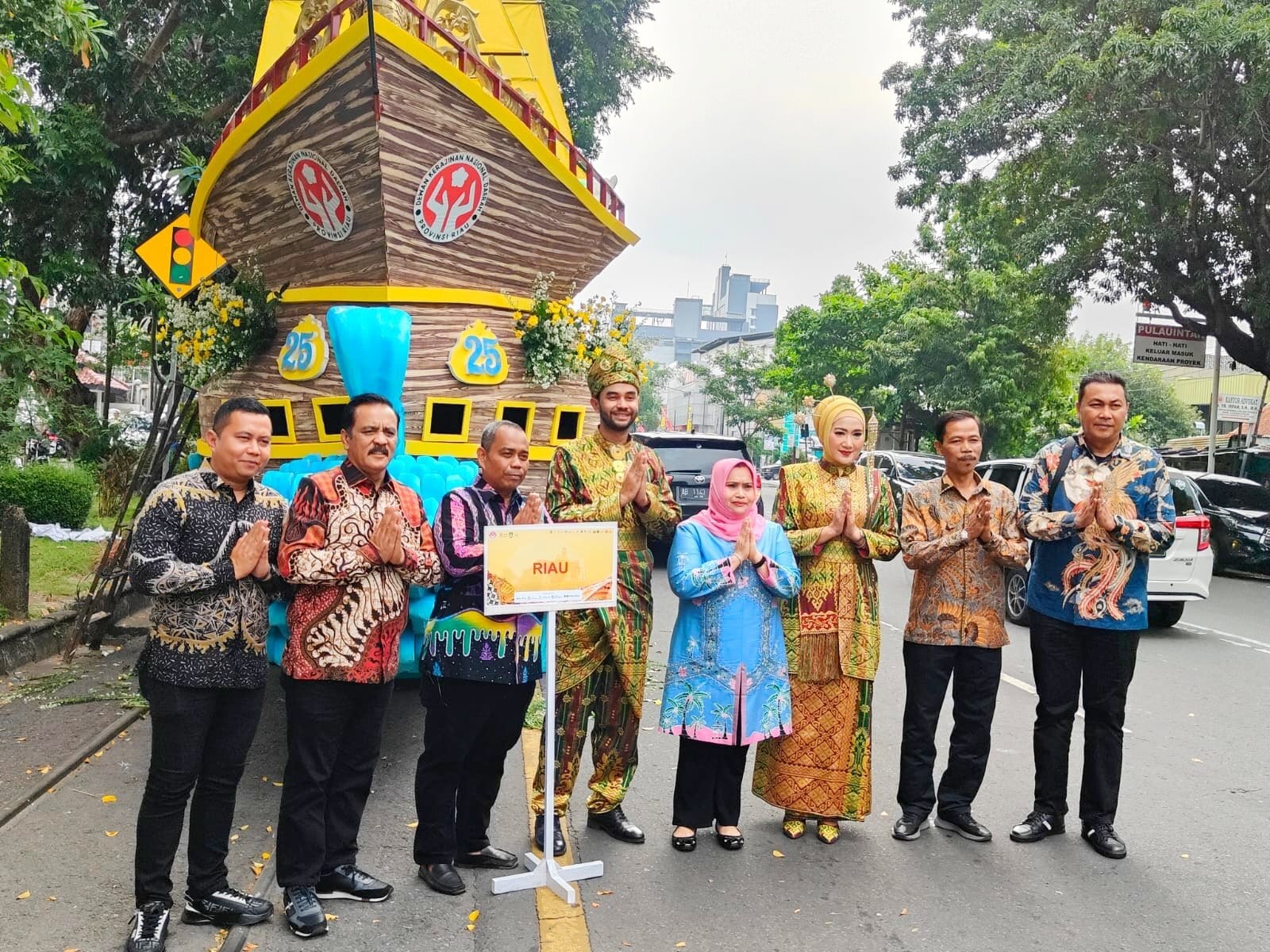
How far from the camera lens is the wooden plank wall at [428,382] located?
Answer: 5656 millimetres

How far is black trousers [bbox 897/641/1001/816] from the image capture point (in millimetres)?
4332

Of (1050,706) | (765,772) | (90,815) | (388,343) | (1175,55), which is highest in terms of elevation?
(1175,55)

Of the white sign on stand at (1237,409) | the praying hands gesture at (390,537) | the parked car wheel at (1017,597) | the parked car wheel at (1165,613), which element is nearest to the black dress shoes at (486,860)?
the praying hands gesture at (390,537)

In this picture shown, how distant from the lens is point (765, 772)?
429 centimetres

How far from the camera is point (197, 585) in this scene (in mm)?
3123

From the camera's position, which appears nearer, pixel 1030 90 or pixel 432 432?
pixel 432 432

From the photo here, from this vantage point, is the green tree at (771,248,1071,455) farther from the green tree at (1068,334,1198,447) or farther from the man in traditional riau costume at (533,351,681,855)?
the green tree at (1068,334,1198,447)

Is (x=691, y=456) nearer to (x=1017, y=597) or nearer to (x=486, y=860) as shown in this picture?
(x=1017, y=597)

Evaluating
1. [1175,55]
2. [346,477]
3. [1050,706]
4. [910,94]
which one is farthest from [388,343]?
[910,94]

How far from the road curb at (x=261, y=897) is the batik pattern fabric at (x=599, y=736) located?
1.01 metres

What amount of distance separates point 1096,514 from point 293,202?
458cm

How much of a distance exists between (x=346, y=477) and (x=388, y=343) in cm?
197

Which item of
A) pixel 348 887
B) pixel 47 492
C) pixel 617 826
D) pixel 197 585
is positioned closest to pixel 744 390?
pixel 47 492

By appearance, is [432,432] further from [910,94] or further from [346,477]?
[910,94]
